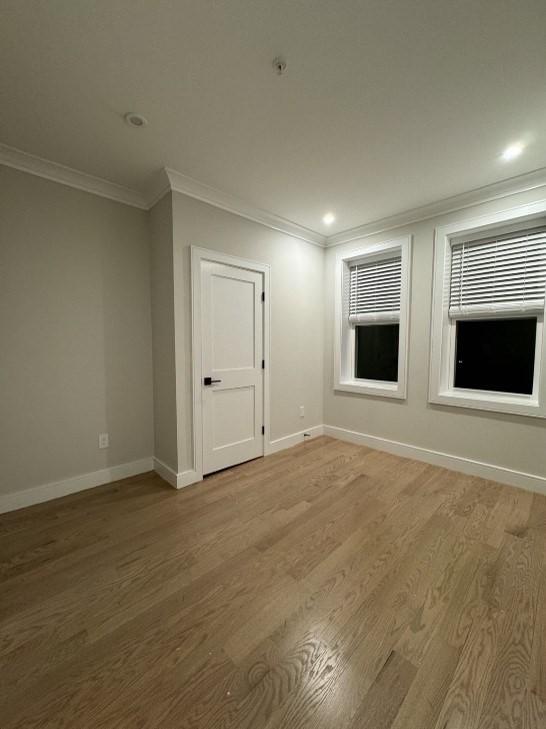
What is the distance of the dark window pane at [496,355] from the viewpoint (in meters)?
2.65


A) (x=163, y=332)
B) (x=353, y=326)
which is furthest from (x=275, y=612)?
(x=353, y=326)

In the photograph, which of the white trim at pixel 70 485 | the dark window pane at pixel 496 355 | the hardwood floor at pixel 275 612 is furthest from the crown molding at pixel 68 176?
the dark window pane at pixel 496 355

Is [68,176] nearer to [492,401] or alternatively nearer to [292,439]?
[292,439]

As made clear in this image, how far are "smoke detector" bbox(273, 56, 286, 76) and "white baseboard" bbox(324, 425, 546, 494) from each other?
3.29 m

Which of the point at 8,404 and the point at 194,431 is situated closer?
the point at 8,404

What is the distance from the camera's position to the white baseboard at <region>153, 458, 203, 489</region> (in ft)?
8.54

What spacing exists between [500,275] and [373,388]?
1.64m

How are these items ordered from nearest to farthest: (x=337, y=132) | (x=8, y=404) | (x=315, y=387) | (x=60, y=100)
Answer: (x=60, y=100) < (x=337, y=132) < (x=8, y=404) < (x=315, y=387)

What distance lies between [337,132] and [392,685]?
9.41 feet

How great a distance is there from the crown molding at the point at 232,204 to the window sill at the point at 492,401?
238 cm

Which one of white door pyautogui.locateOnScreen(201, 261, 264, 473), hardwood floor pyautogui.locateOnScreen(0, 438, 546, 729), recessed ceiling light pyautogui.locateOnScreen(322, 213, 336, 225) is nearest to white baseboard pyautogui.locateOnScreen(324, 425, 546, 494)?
hardwood floor pyautogui.locateOnScreen(0, 438, 546, 729)

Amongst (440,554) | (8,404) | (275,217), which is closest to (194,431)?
(8,404)

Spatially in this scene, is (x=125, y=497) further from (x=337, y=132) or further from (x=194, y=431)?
(x=337, y=132)

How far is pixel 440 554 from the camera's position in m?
1.79
